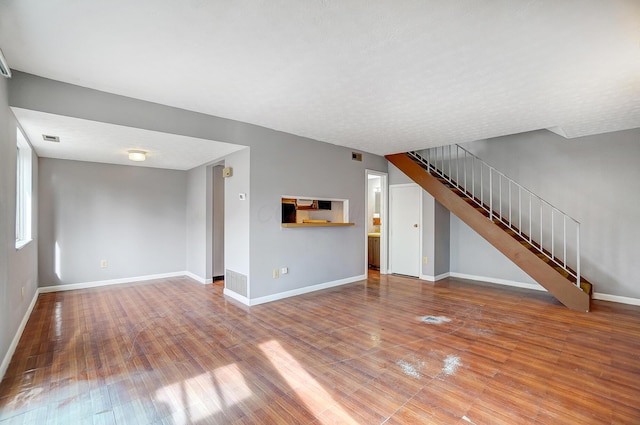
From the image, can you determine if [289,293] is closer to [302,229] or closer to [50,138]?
[302,229]

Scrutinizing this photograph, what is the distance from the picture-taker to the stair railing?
471cm

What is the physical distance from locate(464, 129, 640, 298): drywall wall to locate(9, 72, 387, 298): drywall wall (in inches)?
117

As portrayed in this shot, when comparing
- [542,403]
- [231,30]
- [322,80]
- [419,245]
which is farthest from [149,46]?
[419,245]

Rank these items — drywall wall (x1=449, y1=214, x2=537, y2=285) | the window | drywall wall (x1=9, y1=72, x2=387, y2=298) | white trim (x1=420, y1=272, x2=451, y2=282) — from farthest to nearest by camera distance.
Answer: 1. white trim (x1=420, y1=272, x2=451, y2=282)
2. drywall wall (x1=449, y1=214, x2=537, y2=285)
3. the window
4. drywall wall (x1=9, y1=72, x2=387, y2=298)

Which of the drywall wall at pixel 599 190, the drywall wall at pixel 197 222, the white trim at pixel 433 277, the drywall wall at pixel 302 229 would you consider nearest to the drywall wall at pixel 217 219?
the drywall wall at pixel 197 222

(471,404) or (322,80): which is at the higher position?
(322,80)

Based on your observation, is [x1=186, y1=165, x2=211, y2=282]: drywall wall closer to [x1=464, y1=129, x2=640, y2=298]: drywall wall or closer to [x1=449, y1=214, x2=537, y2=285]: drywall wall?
[x1=449, y1=214, x2=537, y2=285]: drywall wall

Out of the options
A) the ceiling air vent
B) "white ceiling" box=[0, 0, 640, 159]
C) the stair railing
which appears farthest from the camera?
the stair railing

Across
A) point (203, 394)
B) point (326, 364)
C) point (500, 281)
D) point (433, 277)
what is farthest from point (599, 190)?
point (203, 394)

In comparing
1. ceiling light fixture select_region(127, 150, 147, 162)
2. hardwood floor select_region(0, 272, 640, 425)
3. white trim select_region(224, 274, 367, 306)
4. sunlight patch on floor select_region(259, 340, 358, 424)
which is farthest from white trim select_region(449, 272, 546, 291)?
ceiling light fixture select_region(127, 150, 147, 162)

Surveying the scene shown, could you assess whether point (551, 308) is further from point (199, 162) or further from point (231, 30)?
point (199, 162)

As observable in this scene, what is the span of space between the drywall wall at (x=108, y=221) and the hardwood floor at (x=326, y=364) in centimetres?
107

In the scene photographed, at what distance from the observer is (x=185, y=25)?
193 centimetres

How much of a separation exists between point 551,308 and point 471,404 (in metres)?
2.92
